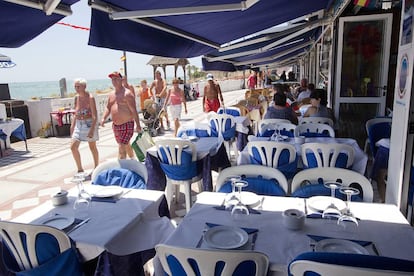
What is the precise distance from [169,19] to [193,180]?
1620 mm

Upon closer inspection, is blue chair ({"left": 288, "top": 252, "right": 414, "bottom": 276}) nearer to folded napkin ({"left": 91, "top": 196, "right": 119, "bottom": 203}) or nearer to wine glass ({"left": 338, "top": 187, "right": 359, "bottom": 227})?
wine glass ({"left": 338, "top": 187, "right": 359, "bottom": 227})

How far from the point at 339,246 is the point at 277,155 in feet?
5.38

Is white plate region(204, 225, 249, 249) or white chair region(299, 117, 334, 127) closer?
white plate region(204, 225, 249, 249)

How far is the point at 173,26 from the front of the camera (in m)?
3.15

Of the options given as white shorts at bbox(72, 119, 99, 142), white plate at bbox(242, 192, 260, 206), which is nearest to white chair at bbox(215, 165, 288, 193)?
white plate at bbox(242, 192, 260, 206)

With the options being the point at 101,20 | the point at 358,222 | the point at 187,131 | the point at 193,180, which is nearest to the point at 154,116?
the point at 187,131

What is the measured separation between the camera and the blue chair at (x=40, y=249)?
62.6 inches

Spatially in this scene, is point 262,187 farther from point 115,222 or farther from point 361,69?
point 361,69

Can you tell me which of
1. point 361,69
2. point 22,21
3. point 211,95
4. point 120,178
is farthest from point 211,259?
point 211,95

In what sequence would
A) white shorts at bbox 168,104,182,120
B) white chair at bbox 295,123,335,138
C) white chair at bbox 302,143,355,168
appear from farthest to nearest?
white shorts at bbox 168,104,182,120 < white chair at bbox 295,123,335,138 < white chair at bbox 302,143,355,168

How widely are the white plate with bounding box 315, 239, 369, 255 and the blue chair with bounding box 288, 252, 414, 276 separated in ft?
1.00

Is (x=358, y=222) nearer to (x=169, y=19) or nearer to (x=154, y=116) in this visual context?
(x=169, y=19)

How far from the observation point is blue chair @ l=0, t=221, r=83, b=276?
5.21 feet

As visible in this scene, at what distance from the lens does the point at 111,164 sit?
2.72 m
